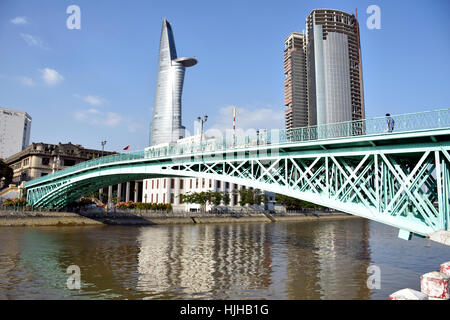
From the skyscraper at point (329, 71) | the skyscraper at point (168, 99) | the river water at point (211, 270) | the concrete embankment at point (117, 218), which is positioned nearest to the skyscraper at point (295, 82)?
the skyscraper at point (329, 71)

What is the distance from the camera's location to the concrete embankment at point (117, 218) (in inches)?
1960

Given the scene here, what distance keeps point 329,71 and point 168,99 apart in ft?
267

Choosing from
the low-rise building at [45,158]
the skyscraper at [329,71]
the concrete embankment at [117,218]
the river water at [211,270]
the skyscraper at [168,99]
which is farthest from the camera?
the skyscraper at [329,71]

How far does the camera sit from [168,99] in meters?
157

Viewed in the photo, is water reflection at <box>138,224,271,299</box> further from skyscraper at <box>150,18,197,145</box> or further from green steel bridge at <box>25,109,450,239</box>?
skyscraper at <box>150,18,197,145</box>

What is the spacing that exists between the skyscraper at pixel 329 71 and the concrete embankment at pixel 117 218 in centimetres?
9686

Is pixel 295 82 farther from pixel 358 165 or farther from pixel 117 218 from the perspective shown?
pixel 358 165

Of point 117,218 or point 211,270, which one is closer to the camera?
point 211,270

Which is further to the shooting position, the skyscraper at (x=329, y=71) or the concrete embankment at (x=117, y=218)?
the skyscraper at (x=329, y=71)

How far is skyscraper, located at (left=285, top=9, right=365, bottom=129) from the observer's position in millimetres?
155750

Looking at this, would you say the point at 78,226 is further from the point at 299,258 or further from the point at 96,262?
the point at 299,258

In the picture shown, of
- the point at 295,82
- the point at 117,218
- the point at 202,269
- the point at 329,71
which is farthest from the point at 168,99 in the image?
the point at 202,269

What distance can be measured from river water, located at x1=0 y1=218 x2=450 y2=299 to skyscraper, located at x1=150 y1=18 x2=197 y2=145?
125 meters

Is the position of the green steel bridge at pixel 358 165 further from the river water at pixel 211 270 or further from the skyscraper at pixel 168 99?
the skyscraper at pixel 168 99
